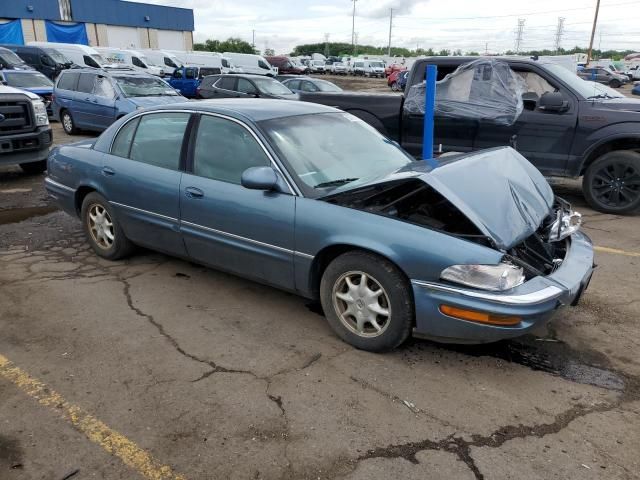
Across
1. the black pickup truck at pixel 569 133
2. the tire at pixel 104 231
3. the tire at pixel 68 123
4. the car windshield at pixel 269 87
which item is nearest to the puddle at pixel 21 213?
the tire at pixel 104 231

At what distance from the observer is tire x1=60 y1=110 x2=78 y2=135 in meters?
14.0

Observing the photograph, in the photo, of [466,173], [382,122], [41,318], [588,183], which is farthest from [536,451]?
[382,122]

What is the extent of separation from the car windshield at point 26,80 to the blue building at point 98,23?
95.5 ft

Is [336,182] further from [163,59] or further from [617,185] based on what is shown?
[163,59]

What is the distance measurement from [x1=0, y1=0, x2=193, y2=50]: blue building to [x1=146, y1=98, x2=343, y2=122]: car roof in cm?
4387

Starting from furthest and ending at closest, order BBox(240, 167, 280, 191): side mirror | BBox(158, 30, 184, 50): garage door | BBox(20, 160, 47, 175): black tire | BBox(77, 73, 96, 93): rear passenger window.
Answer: BBox(158, 30, 184, 50): garage door → BBox(77, 73, 96, 93): rear passenger window → BBox(20, 160, 47, 175): black tire → BBox(240, 167, 280, 191): side mirror

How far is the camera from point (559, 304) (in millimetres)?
3115

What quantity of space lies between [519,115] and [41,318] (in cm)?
605

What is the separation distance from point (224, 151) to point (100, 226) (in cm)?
172

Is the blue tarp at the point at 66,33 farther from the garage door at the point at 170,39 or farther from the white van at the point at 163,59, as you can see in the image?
the white van at the point at 163,59

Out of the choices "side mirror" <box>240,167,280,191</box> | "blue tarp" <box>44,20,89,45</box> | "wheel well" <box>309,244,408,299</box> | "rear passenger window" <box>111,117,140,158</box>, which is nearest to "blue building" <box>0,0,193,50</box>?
"blue tarp" <box>44,20,89,45</box>

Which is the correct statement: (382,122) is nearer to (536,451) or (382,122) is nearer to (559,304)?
(559,304)

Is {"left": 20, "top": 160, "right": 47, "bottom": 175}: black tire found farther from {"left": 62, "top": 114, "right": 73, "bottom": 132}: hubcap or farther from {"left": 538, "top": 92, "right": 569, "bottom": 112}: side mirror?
{"left": 538, "top": 92, "right": 569, "bottom": 112}: side mirror

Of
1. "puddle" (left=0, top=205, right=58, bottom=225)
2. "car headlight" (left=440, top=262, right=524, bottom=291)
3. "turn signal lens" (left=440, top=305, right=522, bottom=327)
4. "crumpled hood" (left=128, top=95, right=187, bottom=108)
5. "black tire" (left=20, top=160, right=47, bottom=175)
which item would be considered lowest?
"puddle" (left=0, top=205, right=58, bottom=225)
